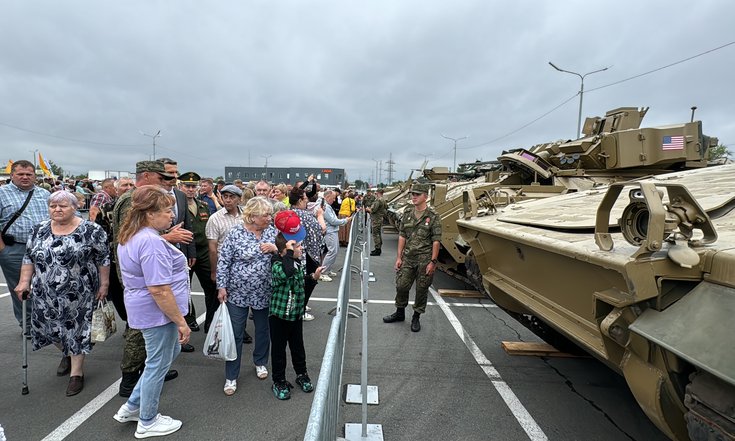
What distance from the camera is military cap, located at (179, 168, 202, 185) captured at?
4.82 m

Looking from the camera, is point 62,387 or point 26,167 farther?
point 26,167

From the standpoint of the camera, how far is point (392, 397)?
11.3 ft

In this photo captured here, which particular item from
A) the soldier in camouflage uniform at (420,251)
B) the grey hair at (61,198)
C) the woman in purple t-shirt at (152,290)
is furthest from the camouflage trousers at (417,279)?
the grey hair at (61,198)

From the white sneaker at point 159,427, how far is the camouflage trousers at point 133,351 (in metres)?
0.51

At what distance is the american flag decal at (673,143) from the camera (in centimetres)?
651

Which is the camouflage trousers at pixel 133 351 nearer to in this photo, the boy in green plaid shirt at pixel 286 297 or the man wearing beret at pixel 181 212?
the man wearing beret at pixel 181 212

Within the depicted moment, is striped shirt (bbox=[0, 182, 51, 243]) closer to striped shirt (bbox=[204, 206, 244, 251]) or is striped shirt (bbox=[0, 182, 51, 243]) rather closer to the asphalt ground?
the asphalt ground

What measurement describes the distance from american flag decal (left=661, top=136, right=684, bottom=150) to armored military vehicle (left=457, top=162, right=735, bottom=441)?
4545 millimetres

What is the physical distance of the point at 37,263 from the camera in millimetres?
3234

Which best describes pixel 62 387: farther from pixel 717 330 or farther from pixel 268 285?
pixel 717 330

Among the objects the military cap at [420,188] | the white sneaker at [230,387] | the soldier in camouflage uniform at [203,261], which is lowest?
the white sneaker at [230,387]

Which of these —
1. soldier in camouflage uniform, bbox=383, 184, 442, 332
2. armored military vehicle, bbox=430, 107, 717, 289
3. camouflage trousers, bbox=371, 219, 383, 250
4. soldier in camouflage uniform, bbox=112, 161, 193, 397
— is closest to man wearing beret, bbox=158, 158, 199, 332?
soldier in camouflage uniform, bbox=112, 161, 193, 397

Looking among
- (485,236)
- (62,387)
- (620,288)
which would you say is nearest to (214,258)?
(62,387)

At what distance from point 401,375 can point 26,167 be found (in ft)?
14.1
